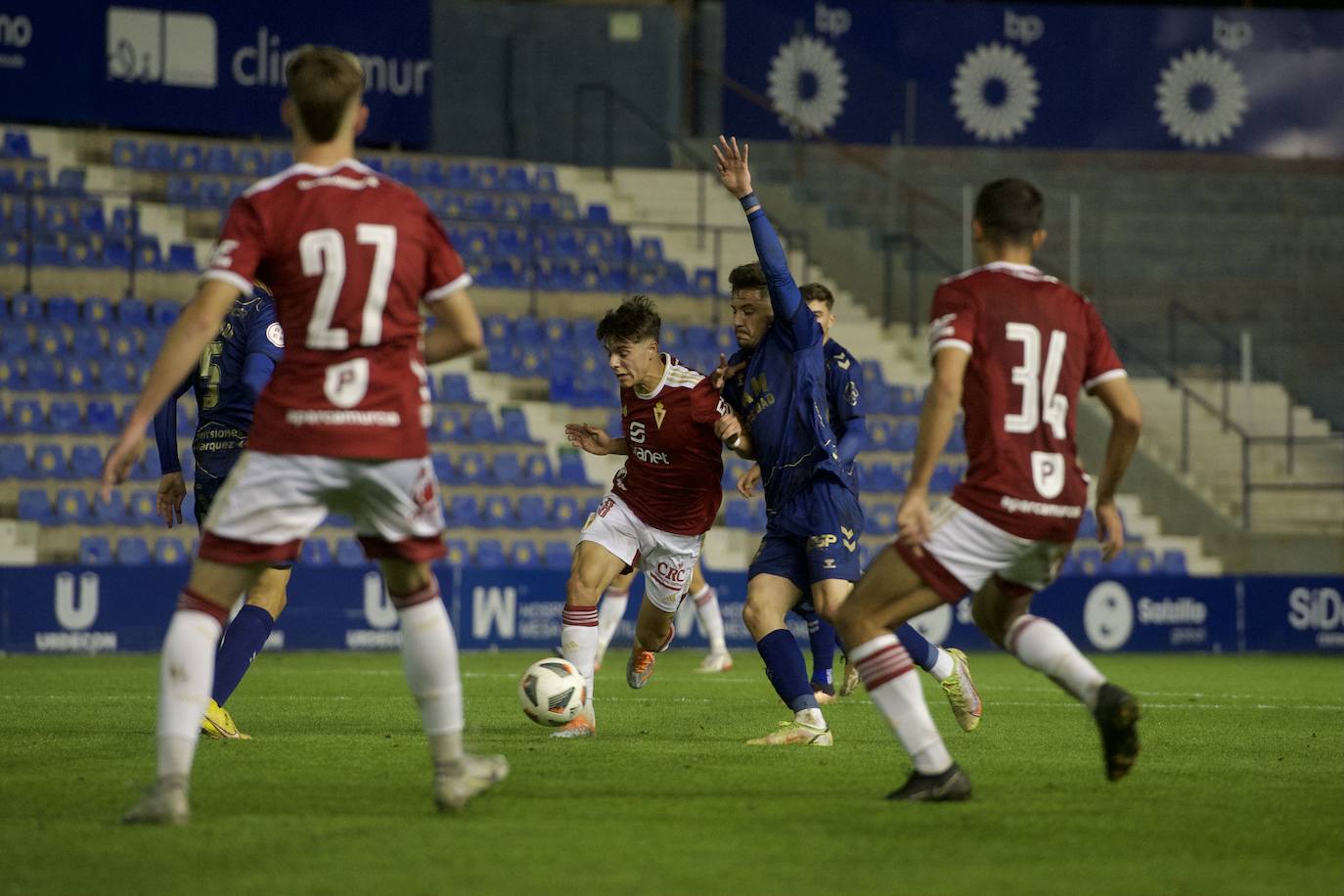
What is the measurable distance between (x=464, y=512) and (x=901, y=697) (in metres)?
12.7

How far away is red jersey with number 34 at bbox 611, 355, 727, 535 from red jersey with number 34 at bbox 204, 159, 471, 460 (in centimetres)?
315

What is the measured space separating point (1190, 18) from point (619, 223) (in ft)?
33.0

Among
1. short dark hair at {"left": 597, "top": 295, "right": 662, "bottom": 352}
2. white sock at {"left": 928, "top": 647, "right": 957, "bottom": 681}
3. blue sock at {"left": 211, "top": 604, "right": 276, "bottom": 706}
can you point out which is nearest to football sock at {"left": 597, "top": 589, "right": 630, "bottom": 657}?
white sock at {"left": 928, "top": 647, "right": 957, "bottom": 681}

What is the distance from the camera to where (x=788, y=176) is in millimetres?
25422

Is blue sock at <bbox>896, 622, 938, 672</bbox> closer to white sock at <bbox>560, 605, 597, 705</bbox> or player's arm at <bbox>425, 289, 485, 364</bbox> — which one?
white sock at <bbox>560, 605, 597, 705</bbox>

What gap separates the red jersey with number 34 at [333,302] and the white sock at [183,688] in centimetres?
56

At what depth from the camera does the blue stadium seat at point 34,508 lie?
16.7 m

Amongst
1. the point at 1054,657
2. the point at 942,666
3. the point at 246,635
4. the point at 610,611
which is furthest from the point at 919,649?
the point at 610,611

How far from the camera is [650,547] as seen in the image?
338 inches

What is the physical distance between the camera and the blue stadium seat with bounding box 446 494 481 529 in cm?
1794

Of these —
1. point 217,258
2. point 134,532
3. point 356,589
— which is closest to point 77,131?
point 134,532

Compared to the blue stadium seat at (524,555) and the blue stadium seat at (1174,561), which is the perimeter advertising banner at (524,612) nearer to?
the blue stadium seat at (524,555)

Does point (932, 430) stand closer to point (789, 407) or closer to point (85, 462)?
point (789, 407)

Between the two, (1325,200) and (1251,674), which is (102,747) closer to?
(1251,674)
